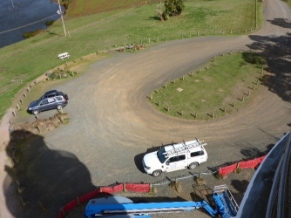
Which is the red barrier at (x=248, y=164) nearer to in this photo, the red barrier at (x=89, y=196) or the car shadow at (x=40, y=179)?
the red barrier at (x=89, y=196)

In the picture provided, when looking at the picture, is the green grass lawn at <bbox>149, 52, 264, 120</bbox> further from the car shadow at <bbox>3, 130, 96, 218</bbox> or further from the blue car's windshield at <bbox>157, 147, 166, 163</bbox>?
the car shadow at <bbox>3, 130, 96, 218</bbox>

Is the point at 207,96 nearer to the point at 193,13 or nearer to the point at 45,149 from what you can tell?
the point at 45,149

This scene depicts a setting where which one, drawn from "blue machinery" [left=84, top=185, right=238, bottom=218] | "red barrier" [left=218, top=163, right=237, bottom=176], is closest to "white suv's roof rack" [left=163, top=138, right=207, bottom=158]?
"red barrier" [left=218, top=163, right=237, bottom=176]

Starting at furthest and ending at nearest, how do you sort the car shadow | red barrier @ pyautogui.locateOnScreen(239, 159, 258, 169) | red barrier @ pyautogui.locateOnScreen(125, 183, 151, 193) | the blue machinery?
red barrier @ pyautogui.locateOnScreen(239, 159, 258, 169)
red barrier @ pyautogui.locateOnScreen(125, 183, 151, 193)
the car shadow
the blue machinery

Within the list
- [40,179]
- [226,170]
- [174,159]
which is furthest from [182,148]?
[40,179]

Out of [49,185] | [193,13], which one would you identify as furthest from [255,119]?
[193,13]

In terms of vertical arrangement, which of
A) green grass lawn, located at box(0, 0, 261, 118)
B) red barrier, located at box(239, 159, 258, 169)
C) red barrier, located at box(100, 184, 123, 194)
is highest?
green grass lawn, located at box(0, 0, 261, 118)

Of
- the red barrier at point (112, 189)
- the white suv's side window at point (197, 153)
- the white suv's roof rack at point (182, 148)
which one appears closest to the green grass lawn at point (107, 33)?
the red barrier at point (112, 189)

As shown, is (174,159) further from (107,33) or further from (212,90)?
(107,33)
